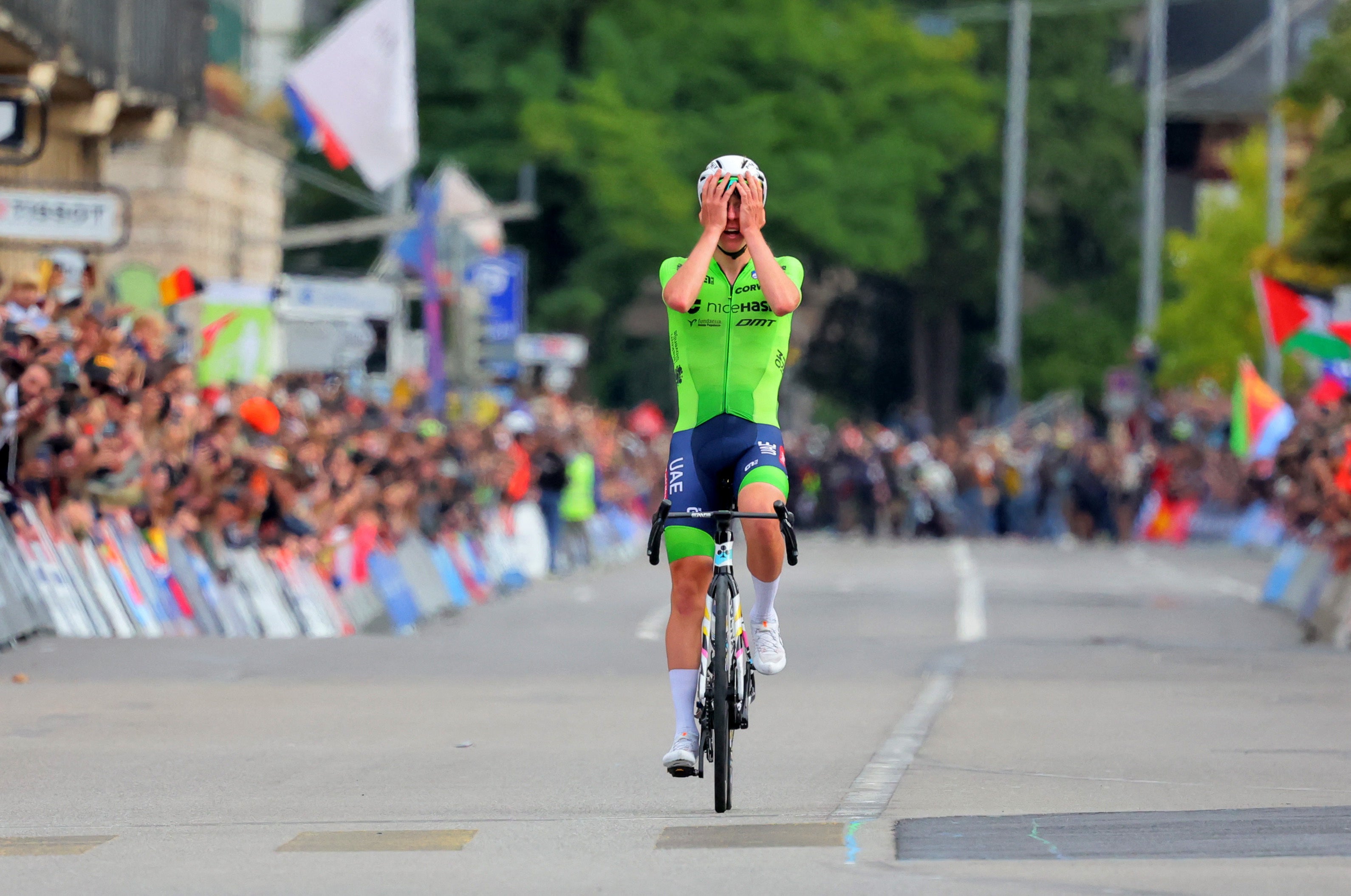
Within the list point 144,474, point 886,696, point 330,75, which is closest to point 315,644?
point 144,474

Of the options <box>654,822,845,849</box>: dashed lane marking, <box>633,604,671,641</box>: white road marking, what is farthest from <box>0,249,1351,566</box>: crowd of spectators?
<box>654,822,845,849</box>: dashed lane marking

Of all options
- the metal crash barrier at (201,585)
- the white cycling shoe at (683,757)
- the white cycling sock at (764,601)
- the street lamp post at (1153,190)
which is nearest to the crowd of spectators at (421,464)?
the metal crash barrier at (201,585)

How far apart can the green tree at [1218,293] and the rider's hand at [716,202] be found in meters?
57.7

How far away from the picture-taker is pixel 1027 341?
66.4 meters

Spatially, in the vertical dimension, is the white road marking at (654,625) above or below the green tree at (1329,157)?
below

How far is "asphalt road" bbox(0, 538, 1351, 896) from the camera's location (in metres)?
7.49

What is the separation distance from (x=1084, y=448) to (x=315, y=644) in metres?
32.2

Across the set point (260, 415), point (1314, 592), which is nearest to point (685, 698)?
point (260, 415)

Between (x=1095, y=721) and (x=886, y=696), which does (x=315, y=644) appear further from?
(x=1095, y=721)

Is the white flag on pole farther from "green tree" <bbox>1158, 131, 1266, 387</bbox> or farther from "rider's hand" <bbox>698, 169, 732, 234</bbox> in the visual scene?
"green tree" <bbox>1158, 131, 1266, 387</bbox>

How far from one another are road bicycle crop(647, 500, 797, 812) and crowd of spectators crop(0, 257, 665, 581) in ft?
26.7

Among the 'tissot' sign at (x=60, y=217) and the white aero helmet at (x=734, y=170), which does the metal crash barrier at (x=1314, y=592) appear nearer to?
the 'tissot' sign at (x=60, y=217)

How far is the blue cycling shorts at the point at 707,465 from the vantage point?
29.8 ft

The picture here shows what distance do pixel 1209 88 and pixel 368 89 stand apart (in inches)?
2630
